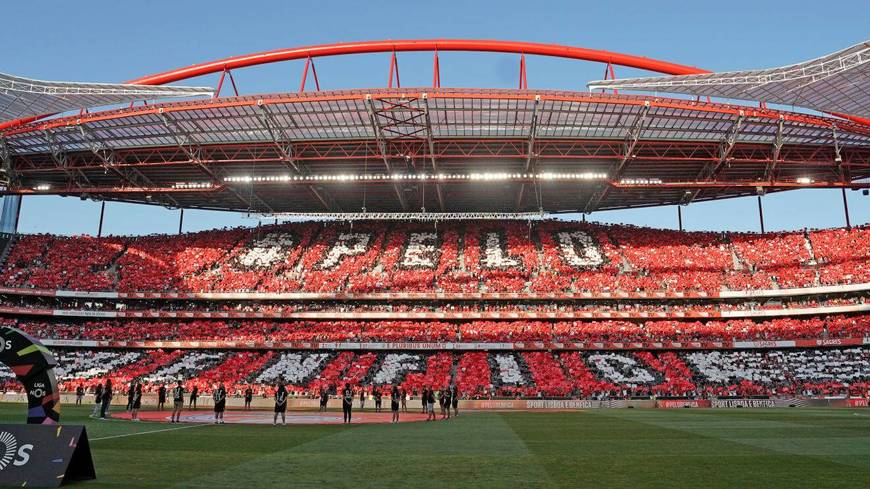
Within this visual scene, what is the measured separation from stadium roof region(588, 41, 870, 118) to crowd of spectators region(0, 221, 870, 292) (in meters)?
17.7

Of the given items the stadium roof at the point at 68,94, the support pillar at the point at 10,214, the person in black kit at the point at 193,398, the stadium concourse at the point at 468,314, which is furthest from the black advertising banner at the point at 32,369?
the support pillar at the point at 10,214

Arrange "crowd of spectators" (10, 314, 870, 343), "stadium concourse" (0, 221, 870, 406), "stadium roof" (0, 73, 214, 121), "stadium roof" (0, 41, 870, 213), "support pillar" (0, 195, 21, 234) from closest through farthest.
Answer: "stadium roof" (0, 73, 214, 121) → "stadium roof" (0, 41, 870, 213) → "stadium concourse" (0, 221, 870, 406) → "crowd of spectators" (10, 314, 870, 343) → "support pillar" (0, 195, 21, 234)

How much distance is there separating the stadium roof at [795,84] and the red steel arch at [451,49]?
9.01 m

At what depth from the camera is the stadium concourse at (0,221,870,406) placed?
43.2 metres

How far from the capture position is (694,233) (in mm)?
62344

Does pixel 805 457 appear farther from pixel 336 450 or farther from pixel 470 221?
pixel 470 221

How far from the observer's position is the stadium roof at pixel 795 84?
1335 inches

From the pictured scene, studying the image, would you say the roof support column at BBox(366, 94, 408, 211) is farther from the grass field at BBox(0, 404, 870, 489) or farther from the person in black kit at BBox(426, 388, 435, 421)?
the grass field at BBox(0, 404, 870, 489)

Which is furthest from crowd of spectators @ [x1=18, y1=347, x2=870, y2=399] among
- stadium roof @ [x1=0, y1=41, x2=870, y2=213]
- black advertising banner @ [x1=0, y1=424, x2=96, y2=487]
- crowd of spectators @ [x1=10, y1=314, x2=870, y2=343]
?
black advertising banner @ [x1=0, y1=424, x2=96, y2=487]

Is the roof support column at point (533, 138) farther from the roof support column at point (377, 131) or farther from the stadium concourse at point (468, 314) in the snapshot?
the stadium concourse at point (468, 314)

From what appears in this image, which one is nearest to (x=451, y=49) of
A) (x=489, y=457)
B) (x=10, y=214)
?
(x=489, y=457)

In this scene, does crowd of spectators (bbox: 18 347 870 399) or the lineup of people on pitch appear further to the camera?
crowd of spectators (bbox: 18 347 870 399)

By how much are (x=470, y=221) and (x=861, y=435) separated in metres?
50.7

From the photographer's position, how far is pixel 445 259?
58.1 metres
